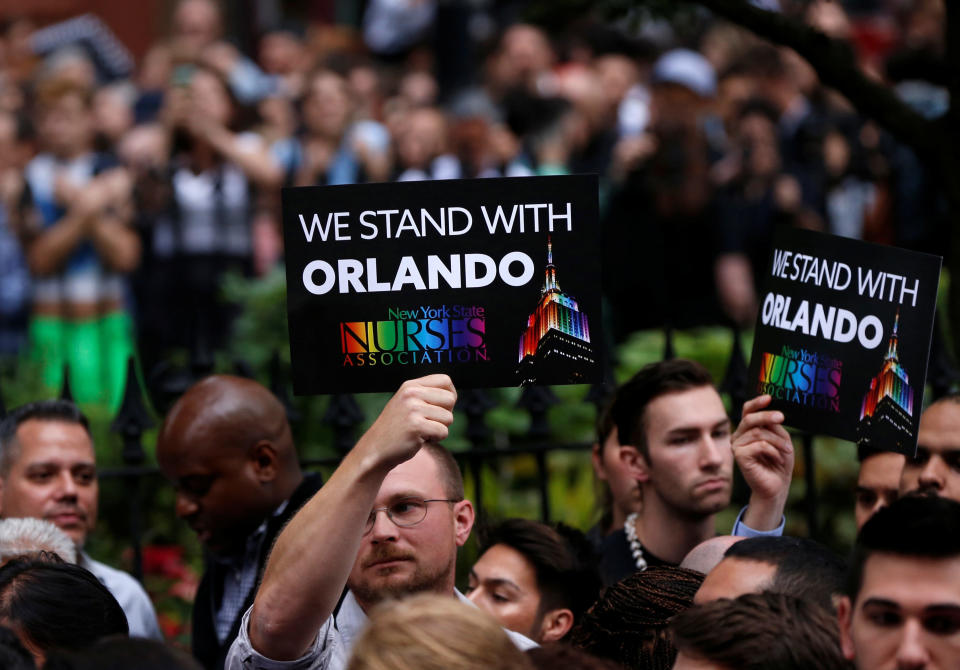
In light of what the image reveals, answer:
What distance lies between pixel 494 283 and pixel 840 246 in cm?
111

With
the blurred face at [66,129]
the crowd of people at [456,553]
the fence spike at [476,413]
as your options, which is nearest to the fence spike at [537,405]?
the fence spike at [476,413]

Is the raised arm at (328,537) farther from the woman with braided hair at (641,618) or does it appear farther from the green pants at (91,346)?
the green pants at (91,346)

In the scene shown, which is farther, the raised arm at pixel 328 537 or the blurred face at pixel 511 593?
the blurred face at pixel 511 593

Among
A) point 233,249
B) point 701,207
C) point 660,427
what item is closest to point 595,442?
point 660,427

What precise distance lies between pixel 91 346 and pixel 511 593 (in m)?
5.36

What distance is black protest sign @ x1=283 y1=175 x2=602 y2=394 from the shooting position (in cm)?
429

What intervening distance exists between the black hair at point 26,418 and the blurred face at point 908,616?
344 centimetres

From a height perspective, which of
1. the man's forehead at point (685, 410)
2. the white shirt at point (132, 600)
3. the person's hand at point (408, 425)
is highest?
the man's forehead at point (685, 410)

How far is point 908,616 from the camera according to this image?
133 inches

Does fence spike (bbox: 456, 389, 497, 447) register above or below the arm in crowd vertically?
below

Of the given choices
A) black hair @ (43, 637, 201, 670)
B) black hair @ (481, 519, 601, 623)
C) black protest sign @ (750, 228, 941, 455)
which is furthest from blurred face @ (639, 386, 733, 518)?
black hair @ (43, 637, 201, 670)

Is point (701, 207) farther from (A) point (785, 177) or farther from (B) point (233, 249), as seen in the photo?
(B) point (233, 249)

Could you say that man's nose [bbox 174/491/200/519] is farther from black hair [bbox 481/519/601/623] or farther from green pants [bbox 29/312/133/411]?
green pants [bbox 29/312/133/411]

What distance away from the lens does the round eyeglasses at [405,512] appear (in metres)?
4.65
